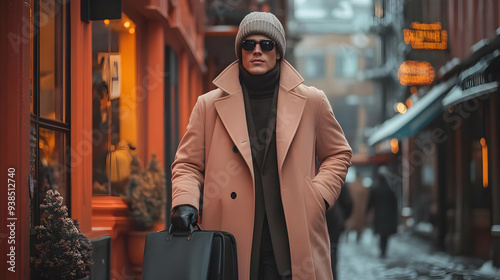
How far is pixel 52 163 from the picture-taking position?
600 centimetres

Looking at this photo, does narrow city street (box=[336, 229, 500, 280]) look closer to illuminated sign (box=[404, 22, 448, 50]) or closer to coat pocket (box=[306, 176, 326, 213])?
illuminated sign (box=[404, 22, 448, 50])

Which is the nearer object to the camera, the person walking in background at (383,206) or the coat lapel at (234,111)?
the coat lapel at (234,111)

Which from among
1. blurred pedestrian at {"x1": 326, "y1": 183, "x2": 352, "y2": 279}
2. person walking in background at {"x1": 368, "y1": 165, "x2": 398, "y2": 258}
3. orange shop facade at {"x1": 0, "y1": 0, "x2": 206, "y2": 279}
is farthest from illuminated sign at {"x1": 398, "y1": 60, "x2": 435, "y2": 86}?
blurred pedestrian at {"x1": 326, "y1": 183, "x2": 352, "y2": 279}

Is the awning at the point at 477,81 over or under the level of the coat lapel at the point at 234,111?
over

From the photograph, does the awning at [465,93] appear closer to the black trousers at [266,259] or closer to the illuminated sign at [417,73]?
the illuminated sign at [417,73]

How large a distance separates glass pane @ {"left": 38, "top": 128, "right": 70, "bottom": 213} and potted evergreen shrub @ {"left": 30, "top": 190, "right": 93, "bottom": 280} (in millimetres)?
286

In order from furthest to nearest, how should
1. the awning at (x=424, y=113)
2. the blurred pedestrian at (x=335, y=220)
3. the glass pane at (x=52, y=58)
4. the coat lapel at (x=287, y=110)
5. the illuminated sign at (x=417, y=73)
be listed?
the illuminated sign at (x=417, y=73) < the awning at (x=424, y=113) < the blurred pedestrian at (x=335, y=220) < the glass pane at (x=52, y=58) < the coat lapel at (x=287, y=110)

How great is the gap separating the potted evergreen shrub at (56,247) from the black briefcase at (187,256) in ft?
5.82

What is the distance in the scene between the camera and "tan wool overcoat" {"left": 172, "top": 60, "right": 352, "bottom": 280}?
12.7 ft

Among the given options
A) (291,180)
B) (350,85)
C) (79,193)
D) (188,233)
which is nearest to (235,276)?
(188,233)

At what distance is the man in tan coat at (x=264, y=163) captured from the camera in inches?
151

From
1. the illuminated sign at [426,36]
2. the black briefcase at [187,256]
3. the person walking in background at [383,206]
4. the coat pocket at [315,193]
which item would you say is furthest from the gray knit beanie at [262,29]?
the illuminated sign at [426,36]

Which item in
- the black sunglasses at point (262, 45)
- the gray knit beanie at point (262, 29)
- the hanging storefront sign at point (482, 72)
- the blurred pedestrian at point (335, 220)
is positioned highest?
the hanging storefront sign at point (482, 72)

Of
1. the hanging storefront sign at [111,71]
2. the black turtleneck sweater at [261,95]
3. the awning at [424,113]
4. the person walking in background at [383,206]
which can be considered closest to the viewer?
the black turtleneck sweater at [261,95]
